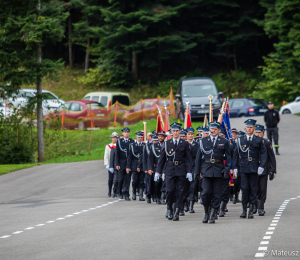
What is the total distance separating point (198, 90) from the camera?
28.5 metres

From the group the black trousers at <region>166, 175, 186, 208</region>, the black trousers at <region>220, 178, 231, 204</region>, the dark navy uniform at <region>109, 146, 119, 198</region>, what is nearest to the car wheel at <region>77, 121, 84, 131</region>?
the dark navy uniform at <region>109, 146, 119, 198</region>

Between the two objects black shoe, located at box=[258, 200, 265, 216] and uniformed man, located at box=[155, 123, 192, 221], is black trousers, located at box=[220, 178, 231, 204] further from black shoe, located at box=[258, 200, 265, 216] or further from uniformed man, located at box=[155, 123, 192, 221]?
uniformed man, located at box=[155, 123, 192, 221]

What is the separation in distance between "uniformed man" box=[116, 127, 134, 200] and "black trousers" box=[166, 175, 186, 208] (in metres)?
4.64

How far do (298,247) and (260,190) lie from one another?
4.08 metres

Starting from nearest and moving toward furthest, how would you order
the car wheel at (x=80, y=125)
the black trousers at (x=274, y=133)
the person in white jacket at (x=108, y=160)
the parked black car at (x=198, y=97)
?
the person in white jacket at (x=108, y=160) → the black trousers at (x=274, y=133) → the parked black car at (x=198, y=97) → the car wheel at (x=80, y=125)

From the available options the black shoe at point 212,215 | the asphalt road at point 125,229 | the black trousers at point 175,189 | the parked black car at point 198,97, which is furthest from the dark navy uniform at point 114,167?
the parked black car at point 198,97

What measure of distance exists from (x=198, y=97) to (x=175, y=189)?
16657mm

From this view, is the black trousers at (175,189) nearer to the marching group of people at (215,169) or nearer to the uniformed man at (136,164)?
the marching group of people at (215,169)

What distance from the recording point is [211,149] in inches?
428

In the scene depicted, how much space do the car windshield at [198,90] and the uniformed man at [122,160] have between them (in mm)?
12263

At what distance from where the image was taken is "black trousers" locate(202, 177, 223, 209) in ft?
34.6

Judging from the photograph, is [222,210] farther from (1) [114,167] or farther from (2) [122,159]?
(1) [114,167]

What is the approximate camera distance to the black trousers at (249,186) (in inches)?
446

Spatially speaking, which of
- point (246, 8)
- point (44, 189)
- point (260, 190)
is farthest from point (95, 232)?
point (246, 8)
